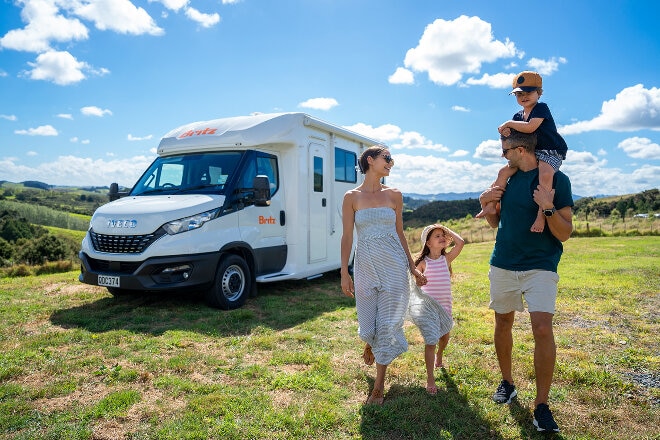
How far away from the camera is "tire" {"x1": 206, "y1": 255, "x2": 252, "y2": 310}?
249 inches

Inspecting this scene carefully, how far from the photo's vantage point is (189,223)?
6.06 metres

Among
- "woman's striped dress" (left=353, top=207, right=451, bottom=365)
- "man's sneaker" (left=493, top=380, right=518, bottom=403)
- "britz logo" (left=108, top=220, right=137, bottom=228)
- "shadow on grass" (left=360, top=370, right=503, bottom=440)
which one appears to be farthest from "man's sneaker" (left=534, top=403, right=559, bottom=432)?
"britz logo" (left=108, top=220, right=137, bottom=228)

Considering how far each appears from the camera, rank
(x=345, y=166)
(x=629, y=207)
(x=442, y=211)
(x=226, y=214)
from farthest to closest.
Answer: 1. (x=442, y=211)
2. (x=629, y=207)
3. (x=345, y=166)
4. (x=226, y=214)

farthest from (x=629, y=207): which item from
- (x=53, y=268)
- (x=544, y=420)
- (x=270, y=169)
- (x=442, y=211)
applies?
(x=544, y=420)

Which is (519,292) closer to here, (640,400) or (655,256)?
(640,400)

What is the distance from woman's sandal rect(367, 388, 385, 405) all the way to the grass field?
8cm

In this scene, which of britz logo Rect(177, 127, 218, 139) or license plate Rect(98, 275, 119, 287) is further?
britz logo Rect(177, 127, 218, 139)

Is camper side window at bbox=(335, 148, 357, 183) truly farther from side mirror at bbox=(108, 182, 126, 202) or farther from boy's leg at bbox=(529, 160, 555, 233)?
boy's leg at bbox=(529, 160, 555, 233)

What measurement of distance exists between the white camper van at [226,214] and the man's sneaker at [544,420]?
4.30m

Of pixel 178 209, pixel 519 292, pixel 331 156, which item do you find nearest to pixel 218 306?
pixel 178 209

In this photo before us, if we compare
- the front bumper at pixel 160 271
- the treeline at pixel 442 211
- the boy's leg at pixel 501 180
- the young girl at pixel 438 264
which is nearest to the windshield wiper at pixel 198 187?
the front bumper at pixel 160 271

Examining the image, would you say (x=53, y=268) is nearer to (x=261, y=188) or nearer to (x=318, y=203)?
(x=318, y=203)

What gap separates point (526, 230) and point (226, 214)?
4.27 m

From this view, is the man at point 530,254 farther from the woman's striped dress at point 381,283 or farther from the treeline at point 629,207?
the treeline at point 629,207
